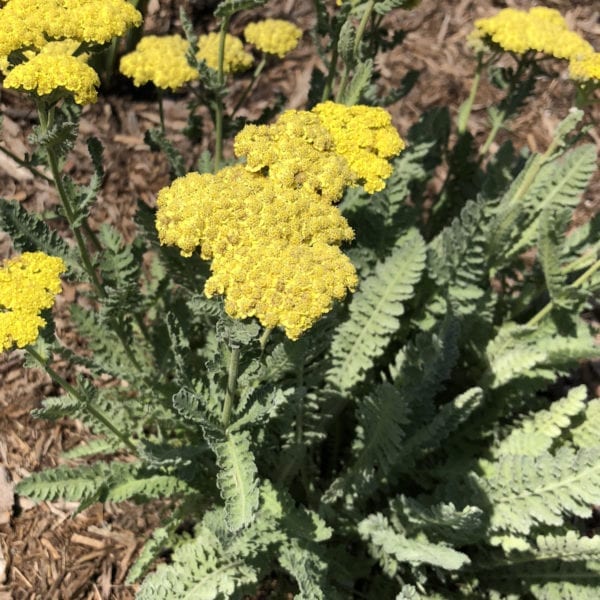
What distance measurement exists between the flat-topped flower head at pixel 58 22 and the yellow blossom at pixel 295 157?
0.59m

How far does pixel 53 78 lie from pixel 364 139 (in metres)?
0.89

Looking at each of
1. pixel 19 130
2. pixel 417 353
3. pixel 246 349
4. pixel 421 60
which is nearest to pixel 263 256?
pixel 246 349

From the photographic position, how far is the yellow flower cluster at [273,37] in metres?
2.81

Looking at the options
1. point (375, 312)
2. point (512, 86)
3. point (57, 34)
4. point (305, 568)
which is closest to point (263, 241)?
point (57, 34)

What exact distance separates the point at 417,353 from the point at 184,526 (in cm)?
134

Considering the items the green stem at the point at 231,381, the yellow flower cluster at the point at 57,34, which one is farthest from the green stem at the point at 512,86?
the green stem at the point at 231,381

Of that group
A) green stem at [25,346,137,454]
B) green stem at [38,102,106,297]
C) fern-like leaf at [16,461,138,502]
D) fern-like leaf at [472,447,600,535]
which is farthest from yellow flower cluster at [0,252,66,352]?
fern-like leaf at [472,447,600,535]

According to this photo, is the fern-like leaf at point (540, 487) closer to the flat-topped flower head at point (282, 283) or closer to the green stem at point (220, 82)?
the flat-topped flower head at point (282, 283)

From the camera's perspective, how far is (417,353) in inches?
104

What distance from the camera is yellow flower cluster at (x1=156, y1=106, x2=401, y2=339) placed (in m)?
1.57

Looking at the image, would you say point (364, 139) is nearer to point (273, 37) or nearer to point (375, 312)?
point (375, 312)

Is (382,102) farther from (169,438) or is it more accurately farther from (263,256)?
(169,438)

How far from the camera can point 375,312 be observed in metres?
2.61

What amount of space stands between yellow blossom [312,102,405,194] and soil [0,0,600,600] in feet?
5.43
